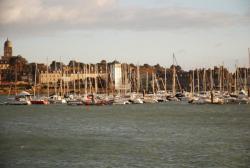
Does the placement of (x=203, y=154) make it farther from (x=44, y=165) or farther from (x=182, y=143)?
(x=44, y=165)

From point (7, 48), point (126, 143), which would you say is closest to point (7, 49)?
point (7, 48)

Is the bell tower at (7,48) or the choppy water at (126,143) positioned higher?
the bell tower at (7,48)

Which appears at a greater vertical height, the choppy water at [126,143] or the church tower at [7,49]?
the church tower at [7,49]

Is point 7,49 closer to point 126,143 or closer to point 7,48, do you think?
point 7,48

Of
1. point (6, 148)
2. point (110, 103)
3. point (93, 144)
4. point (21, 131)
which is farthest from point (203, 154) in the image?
point (110, 103)

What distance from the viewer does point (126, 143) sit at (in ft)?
92.7

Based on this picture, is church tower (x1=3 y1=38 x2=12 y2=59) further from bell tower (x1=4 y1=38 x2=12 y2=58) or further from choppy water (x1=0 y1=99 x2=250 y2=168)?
choppy water (x1=0 y1=99 x2=250 y2=168)

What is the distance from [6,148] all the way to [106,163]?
21.8 feet

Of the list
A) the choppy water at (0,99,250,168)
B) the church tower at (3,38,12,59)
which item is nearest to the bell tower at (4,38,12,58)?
the church tower at (3,38,12,59)

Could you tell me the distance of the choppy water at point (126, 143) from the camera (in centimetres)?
2267

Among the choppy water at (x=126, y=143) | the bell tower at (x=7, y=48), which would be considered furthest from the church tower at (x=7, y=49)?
the choppy water at (x=126, y=143)

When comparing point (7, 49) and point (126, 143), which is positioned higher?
point (7, 49)

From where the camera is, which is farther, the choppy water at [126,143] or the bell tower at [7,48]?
the bell tower at [7,48]

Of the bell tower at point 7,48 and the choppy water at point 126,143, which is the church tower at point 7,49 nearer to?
the bell tower at point 7,48
